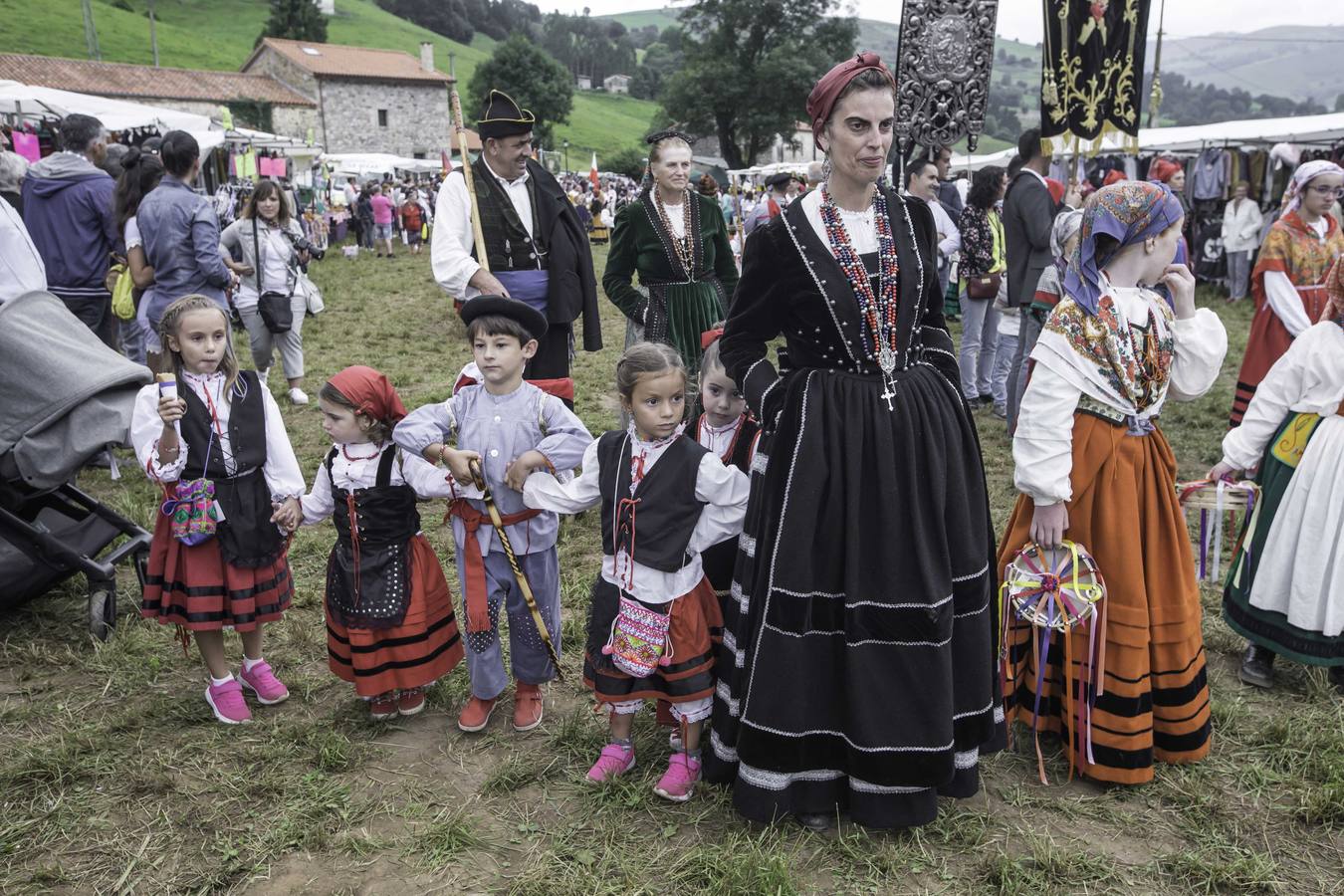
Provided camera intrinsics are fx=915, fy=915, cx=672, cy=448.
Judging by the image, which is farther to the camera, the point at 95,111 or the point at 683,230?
the point at 95,111

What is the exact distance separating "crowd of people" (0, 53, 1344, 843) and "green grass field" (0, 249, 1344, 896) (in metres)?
0.13

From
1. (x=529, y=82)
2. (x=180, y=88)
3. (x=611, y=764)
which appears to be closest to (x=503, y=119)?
(x=611, y=764)

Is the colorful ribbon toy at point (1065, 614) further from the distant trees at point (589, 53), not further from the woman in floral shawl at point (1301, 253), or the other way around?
the distant trees at point (589, 53)

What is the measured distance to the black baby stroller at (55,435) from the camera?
3641 mm

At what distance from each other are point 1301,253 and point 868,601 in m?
4.07

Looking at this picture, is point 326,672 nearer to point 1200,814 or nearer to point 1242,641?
point 1200,814

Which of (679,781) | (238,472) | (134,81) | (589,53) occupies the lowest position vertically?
(679,781)

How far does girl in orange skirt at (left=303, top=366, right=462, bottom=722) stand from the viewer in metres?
3.17

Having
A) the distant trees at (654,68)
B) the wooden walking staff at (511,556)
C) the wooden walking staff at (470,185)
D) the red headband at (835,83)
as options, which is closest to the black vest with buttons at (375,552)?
the wooden walking staff at (511,556)

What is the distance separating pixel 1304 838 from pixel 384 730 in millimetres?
3056

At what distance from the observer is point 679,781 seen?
2.91m

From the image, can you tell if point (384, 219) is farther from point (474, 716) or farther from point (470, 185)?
point (474, 716)

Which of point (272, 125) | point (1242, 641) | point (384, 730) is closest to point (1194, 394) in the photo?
point (1242, 641)

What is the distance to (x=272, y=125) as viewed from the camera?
52.0m
